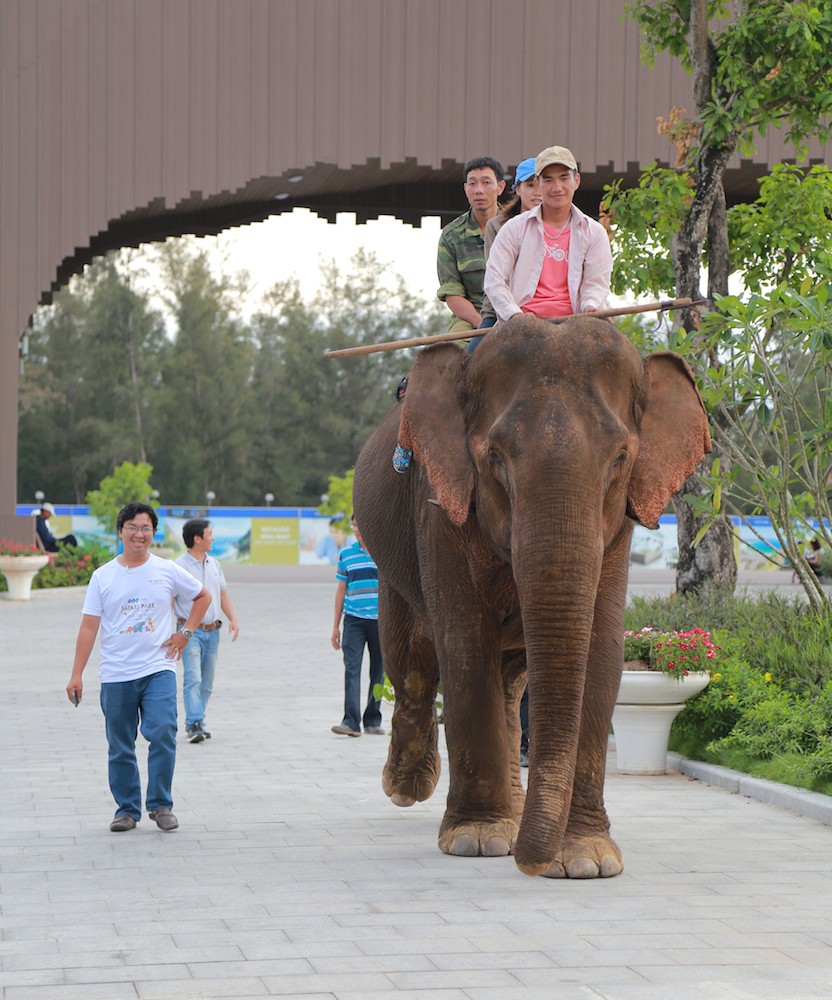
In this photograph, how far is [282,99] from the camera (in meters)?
31.0

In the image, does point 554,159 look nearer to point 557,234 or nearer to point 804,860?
point 557,234

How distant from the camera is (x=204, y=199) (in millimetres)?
31906

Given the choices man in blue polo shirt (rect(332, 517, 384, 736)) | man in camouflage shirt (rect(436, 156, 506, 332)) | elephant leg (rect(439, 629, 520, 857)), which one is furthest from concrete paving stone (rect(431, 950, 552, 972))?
man in blue polo shirt (rect(332, 517, 384, 736))

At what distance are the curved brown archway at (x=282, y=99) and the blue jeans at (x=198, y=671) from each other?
755 inches

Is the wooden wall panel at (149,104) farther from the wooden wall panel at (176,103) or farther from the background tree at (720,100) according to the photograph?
the background tree at (720,100)

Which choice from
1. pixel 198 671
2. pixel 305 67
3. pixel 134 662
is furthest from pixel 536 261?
pixel 305 67

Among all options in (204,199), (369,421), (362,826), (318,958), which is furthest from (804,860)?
(369,421)

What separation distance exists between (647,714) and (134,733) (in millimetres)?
3794

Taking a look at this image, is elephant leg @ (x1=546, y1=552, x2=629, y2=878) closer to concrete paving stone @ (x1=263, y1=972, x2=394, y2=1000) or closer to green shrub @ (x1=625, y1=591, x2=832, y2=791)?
concrete paving stone @ (x1=263, y1=972, x2=394, y2=1000)

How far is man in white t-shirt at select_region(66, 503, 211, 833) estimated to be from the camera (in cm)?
879

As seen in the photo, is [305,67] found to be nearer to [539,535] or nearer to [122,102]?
[122,102]

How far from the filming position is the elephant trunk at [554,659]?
6.36 m

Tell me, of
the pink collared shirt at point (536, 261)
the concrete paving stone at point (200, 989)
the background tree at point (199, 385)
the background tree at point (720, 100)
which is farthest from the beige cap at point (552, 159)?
the background tree at point (199, 385)

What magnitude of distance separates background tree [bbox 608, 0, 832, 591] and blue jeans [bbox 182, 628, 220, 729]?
436 centimetres
